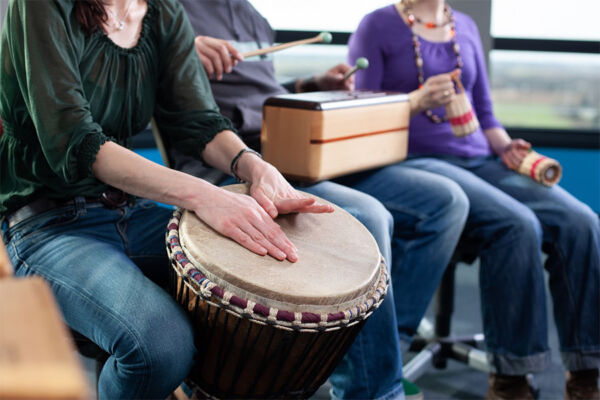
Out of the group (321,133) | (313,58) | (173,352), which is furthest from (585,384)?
(313,58)

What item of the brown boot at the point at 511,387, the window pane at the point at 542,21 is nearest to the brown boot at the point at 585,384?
the brown boot at the point at 511,387

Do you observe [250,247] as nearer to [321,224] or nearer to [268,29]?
[321,224]

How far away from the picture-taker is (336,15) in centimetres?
329

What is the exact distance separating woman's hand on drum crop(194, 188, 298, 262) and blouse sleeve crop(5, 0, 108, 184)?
25 centimetres

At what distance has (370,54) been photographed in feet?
6.87

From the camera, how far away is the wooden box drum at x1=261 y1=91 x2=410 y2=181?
5.46 ft

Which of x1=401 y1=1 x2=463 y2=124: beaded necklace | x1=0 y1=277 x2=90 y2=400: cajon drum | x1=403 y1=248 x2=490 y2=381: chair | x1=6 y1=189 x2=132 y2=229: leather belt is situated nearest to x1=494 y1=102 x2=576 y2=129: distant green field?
x1=401 y1=1 x2=463 y2=124: beaded necklace

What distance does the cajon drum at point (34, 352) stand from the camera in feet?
1.55

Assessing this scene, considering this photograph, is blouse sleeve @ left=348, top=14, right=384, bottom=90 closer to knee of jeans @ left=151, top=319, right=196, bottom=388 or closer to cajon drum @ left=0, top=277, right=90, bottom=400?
knee of jeans @ left=151, top=319, right=196, bottom=388

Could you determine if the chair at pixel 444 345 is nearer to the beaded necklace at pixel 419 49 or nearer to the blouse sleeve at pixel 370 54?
the beaded necklace at pixel 419 49

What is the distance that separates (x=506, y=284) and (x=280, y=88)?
0.88 m

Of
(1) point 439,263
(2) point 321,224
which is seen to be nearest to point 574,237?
(1) point 439,263

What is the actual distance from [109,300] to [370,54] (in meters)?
1.23

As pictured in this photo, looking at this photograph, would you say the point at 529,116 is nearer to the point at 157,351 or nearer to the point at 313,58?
the point at 313,58
